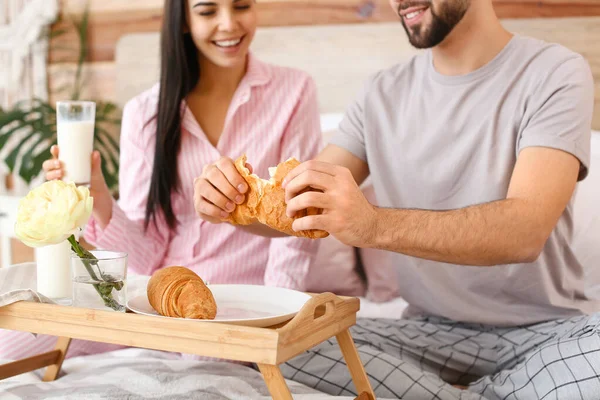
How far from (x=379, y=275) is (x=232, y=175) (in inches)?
36.8

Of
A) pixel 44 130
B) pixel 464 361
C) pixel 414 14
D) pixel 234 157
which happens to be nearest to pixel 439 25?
pixel 414 14

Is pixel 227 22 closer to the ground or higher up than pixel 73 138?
higher up

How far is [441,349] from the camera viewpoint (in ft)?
5.11

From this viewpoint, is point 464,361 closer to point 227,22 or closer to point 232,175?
point 232,175

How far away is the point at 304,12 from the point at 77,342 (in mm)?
1583

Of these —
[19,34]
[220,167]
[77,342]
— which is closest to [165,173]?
[77,342]

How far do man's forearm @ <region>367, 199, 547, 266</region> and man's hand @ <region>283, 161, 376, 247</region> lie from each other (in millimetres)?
54

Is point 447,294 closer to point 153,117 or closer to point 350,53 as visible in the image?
point 153,117

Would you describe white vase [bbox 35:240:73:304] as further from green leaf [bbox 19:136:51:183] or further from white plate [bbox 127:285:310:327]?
green leaf [bbox 19:136:51:183]

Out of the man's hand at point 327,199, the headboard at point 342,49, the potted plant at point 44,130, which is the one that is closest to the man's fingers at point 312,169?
the man's hand at point 327,199

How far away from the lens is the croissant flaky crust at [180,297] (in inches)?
44.2

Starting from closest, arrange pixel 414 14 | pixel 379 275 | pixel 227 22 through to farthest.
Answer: pixel 414 14
pixel 227 22
pixel 379 275

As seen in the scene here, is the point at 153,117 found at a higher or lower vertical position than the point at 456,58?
lower

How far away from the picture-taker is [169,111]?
1.88m
